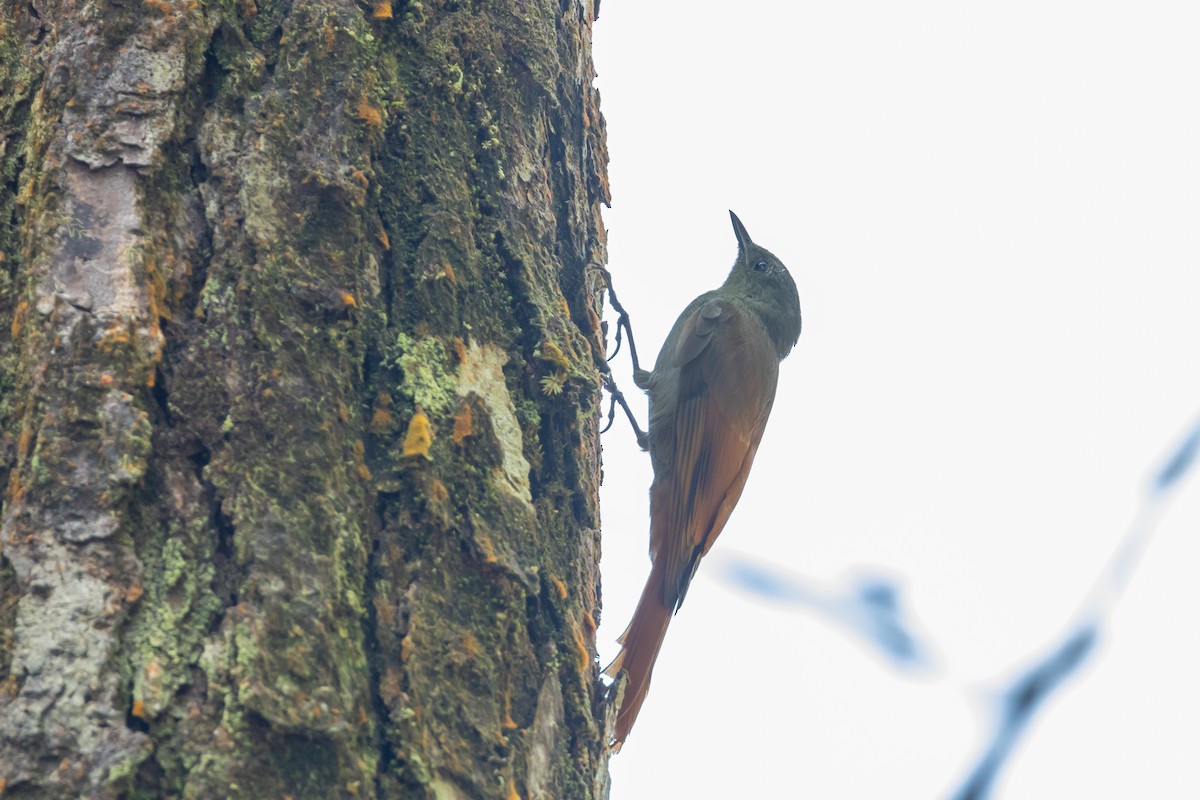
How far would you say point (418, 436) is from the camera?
5.89 feet

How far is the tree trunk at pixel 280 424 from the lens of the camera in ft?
4.77

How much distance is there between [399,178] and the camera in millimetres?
2020

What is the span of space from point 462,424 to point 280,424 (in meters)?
0.32

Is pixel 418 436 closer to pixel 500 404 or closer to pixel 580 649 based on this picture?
pixel 500 404

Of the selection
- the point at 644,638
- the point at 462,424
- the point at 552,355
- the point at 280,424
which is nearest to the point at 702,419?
the point at 644,638

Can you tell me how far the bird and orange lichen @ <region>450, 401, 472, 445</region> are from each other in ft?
5.98

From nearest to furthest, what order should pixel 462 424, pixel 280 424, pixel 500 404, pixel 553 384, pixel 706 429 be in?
pixel 280 424
pixel 462 424
pixel 500 404
pixel 553 384
pixel 706 429

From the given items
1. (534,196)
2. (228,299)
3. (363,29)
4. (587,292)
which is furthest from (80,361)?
(587,292)

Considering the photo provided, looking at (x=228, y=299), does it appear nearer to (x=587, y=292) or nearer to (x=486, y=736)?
(x=486, y=736)

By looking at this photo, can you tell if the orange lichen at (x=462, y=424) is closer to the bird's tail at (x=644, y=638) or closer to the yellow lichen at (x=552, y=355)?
the yellow lichen at (x=552, y=355)

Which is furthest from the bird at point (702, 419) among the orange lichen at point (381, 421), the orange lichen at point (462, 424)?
the orange lichen at point (381, 421)

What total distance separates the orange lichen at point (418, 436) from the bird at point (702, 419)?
1914mm

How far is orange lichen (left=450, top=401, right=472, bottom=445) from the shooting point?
1877 millimetres

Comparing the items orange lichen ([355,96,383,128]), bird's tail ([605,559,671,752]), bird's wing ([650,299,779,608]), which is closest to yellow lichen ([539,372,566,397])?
orange lichen ([355,96,383,128])
